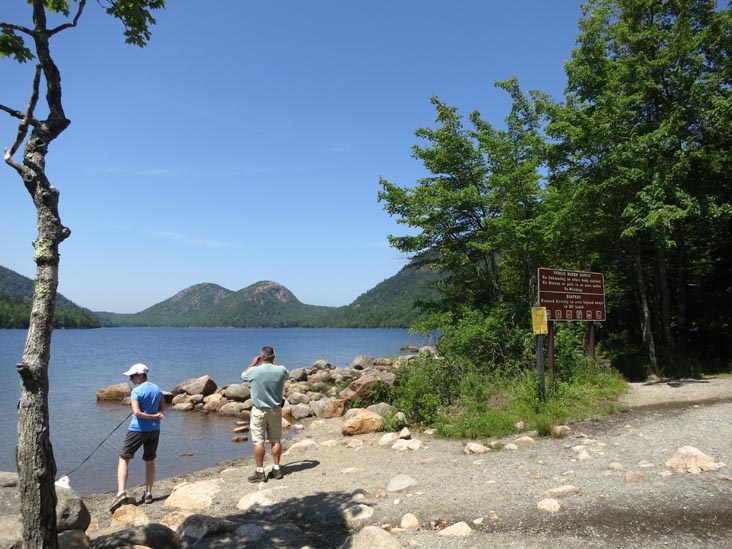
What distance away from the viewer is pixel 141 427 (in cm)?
781

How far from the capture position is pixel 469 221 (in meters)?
16.5

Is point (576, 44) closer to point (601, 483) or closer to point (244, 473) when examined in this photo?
point (601, 483)

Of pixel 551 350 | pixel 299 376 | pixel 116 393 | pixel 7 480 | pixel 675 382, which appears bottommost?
pixel 116 393

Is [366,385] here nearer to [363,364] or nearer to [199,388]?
[199,388]

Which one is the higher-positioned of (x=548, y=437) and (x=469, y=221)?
(x=469, y=221)

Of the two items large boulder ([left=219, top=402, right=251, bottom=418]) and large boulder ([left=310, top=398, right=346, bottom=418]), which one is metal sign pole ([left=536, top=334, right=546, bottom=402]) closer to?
large boulder ([left=310, top=398, right=346, bottom=418])

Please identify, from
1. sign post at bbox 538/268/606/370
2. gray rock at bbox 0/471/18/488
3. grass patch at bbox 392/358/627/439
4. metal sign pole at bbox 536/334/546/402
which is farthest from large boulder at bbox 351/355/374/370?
gray rock at bbox 0/471/18/488

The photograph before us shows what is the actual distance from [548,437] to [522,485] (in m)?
2.73

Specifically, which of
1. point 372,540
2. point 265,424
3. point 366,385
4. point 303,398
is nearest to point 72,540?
point 372,540

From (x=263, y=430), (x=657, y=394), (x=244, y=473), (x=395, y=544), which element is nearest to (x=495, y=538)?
(x=395, y=544)

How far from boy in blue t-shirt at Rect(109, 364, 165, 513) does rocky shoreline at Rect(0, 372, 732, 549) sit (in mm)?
467

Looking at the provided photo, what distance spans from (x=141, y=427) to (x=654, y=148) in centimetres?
1514

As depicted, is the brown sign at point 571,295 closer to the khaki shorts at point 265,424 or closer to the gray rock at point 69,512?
the khaki shorts at point 265,424

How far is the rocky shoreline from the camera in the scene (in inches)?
188
